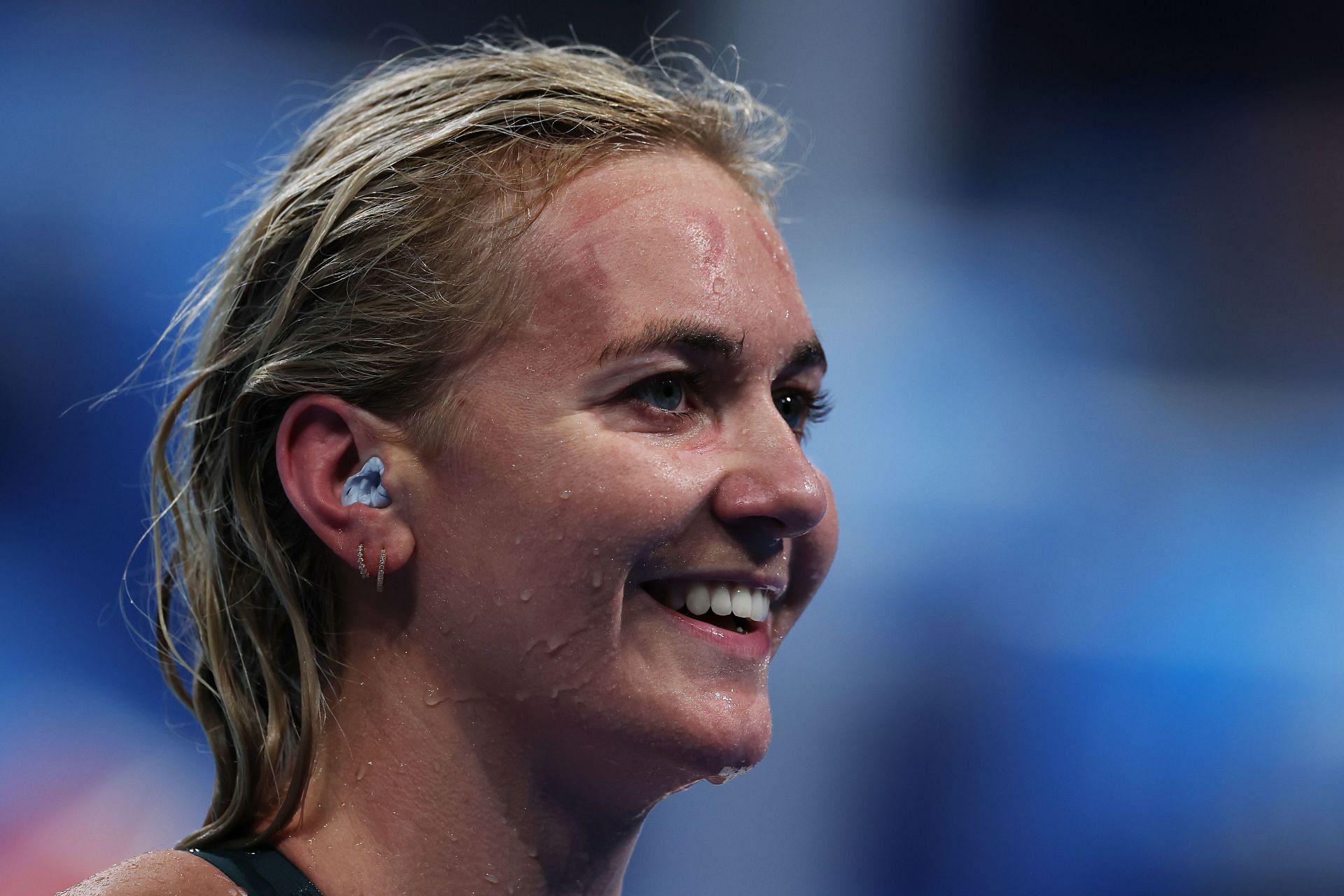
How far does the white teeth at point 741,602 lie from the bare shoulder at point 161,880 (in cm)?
76

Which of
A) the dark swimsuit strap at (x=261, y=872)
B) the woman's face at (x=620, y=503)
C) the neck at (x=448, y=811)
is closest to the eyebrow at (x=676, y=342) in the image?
the woman's face at (x=620, y=503)

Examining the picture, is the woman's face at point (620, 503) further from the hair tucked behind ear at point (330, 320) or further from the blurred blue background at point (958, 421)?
the blurred blue background at point (958, 421)

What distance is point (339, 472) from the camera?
5.74ft

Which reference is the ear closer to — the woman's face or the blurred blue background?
the woman's face

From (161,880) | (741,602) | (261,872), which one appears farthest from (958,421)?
(161,880)

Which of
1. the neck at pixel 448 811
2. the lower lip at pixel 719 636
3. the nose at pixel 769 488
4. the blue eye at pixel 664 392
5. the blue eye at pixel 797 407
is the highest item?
the blue eye at pixel 797 407

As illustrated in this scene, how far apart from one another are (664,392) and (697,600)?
29 cm

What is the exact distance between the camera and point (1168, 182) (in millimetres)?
3867

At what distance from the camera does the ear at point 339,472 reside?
1.69 metres

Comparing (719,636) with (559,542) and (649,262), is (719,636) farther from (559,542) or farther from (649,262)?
(649,262)

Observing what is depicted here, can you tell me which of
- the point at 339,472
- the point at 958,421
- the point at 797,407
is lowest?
the point at 339,472

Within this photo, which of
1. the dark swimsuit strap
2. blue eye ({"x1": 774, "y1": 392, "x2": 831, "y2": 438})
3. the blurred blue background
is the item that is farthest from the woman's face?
the blurred blue background

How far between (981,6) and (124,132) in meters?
2.52

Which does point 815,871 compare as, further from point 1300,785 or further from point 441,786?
point 441,786
